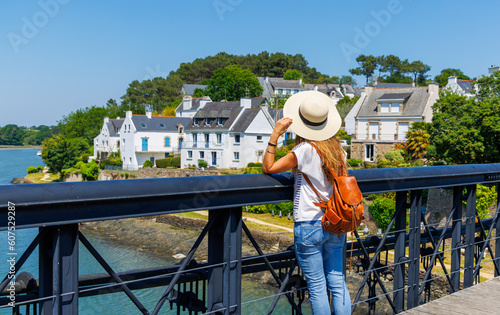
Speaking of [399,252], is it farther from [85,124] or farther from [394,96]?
[85,124]

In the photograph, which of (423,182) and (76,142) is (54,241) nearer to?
(423,182)

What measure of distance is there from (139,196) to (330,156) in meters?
1.28

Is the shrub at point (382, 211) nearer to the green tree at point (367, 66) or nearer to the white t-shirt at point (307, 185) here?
the white t-shirt at point (307, 185)

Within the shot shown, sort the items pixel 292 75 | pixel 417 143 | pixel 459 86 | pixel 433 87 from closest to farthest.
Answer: pixel 417 143 → pixel 433 87 → pixel 459 86 → pixel 292 75

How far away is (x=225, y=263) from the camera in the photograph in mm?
2848

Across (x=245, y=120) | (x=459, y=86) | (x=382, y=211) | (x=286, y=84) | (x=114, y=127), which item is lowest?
(x=382, y=211)

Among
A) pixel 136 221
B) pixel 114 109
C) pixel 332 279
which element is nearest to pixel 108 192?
pixel 332 279

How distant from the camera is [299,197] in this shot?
10.4 ft

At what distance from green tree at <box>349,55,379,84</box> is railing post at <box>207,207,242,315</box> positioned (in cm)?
11655

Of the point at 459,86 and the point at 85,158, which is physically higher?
the point at 459,86

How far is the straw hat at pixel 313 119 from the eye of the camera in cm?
320

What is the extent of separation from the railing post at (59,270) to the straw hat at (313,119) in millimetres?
1558

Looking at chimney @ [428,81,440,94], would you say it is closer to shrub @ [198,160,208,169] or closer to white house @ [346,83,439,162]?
white house @ [346,83,439,162]

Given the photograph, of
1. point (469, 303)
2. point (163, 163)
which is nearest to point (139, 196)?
point (469, 303)
